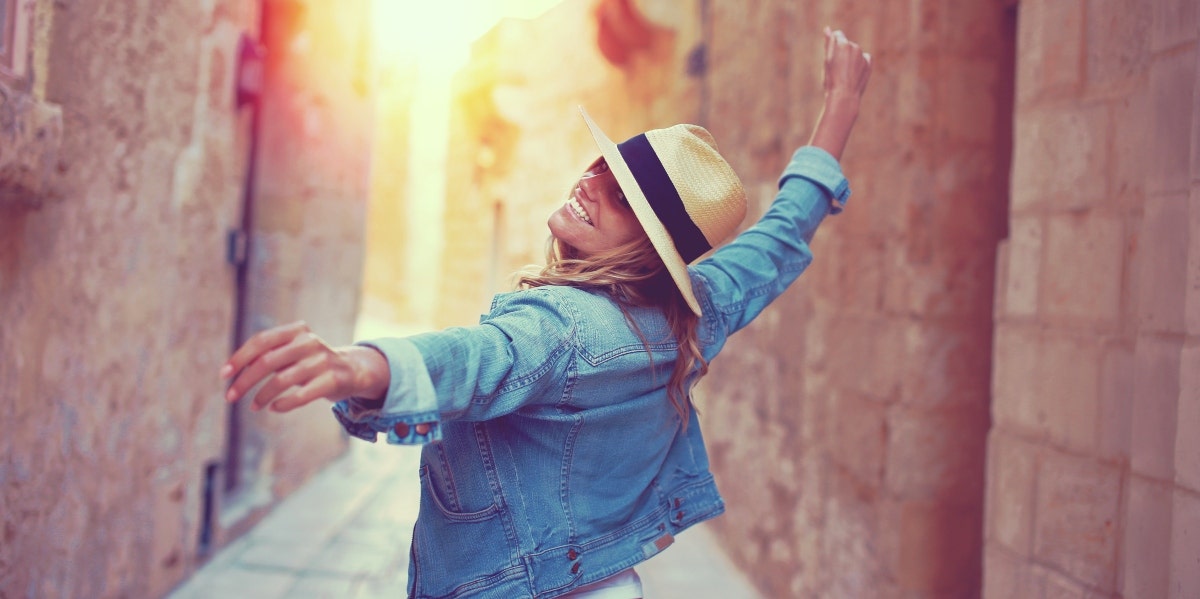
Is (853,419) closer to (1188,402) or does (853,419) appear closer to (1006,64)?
(1006,64)

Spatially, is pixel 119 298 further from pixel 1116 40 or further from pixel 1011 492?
pixel 1116 40

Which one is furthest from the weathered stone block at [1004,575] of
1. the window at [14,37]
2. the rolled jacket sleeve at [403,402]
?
the window at [14,37]

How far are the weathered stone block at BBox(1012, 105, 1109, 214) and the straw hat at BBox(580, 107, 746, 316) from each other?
0.96 m

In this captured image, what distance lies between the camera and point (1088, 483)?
5.91ft

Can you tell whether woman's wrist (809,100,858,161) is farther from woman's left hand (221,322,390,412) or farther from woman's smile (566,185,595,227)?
woman's left hand (221,322,390,412)

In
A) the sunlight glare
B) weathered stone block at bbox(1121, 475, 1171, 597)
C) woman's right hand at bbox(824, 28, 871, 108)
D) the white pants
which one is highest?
the sunlight glare

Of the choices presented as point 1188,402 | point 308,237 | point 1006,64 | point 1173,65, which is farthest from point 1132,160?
point 308,237

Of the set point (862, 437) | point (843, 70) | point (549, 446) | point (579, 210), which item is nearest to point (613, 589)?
point (549, 446)

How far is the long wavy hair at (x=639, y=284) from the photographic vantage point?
129 cm

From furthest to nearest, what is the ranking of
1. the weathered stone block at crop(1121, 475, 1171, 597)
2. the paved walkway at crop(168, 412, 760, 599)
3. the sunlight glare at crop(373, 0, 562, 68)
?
1. the sunlight glare at crop(373, 0, 562, 68)
2. the paved walkway at crop(168, 412, 760, 599)
3. the weathered stone block at crop(1121, 475, 1171, 597)

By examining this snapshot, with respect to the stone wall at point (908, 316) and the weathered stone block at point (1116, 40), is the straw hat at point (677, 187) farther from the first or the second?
the stone wall at point (908, 316)

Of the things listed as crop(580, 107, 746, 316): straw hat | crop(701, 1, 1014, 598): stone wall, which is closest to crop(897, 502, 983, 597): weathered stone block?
crop(701, 1, 1014, 598): stone wall

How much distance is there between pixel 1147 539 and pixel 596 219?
1.14 meters

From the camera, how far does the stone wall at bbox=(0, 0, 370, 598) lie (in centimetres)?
231
